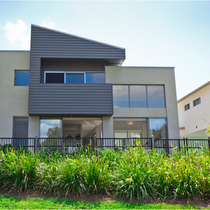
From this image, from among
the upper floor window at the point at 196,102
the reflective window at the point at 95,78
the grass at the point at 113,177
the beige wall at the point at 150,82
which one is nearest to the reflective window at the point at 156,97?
the beige wall at the point at 150,82

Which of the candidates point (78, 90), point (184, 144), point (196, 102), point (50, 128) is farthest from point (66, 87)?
point (196, 102)

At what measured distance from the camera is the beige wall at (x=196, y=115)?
21.7 meters

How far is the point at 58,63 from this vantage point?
15898 millimetres

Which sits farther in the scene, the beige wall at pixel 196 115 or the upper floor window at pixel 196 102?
the upper floor window at pixel 196 102

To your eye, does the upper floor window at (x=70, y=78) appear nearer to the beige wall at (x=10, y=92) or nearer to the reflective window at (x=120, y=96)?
the reflective window at (x=120, y=96)

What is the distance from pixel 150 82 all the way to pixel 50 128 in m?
6.68

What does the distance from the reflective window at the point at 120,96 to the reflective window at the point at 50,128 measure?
361cm

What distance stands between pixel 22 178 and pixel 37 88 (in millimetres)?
8379

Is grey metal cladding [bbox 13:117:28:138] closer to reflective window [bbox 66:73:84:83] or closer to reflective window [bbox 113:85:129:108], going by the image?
reflective window [bbox 66:73:84:83]

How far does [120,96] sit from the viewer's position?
15539 millimetres

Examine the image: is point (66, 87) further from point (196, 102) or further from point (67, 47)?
point (196, 102)

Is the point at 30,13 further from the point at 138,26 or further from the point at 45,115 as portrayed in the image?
the point at 45,115

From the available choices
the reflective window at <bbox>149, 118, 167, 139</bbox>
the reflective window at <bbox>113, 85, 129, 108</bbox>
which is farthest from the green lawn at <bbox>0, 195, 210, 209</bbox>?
the reflective window at <bbox>113, 85, 129, 108</bbox>

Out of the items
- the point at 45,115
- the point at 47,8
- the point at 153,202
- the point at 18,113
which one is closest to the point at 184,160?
the point at 153,202
